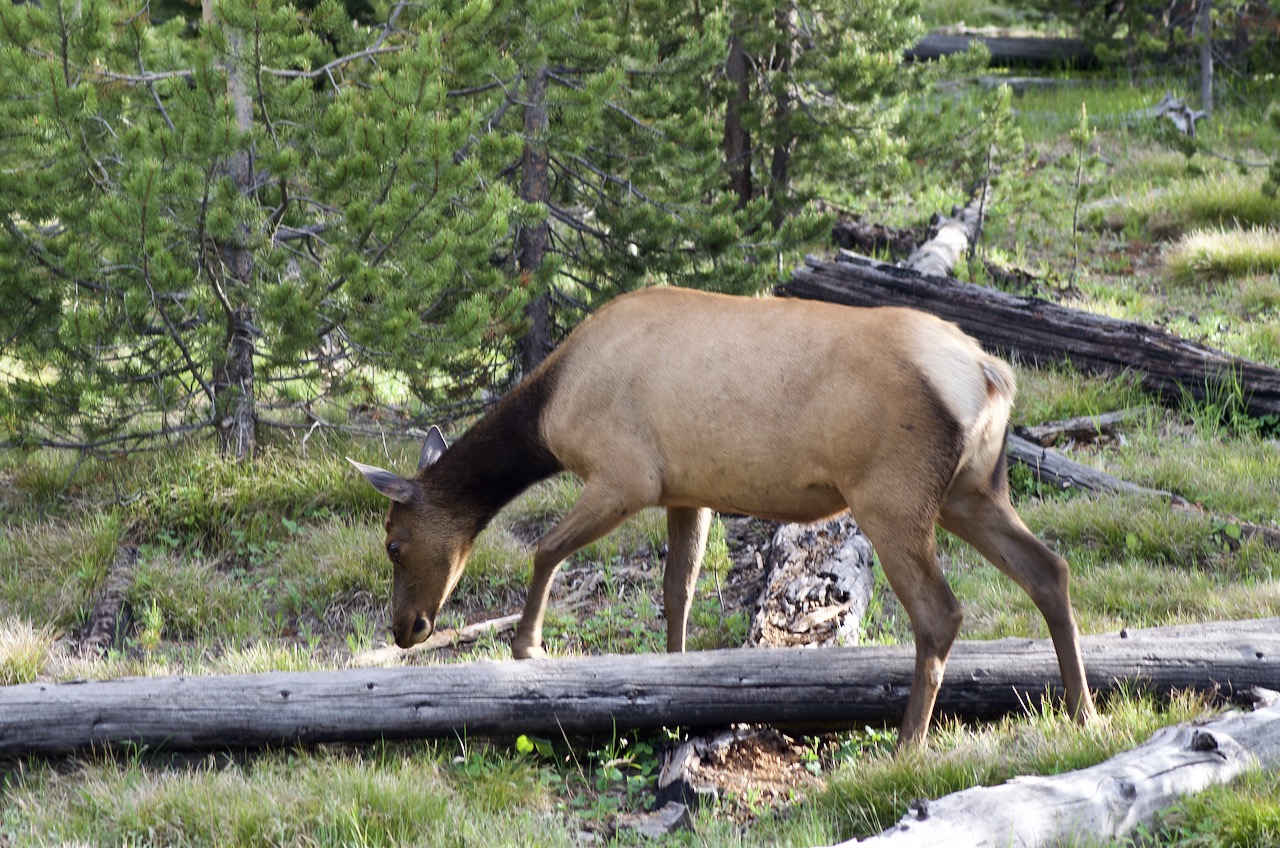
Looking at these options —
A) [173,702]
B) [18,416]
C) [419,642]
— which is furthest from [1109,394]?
[18,416]

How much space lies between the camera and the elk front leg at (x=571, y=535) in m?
5.45

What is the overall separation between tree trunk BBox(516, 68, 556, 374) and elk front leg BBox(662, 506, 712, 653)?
2882 millimetres

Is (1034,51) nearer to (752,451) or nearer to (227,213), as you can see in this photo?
(227,213)

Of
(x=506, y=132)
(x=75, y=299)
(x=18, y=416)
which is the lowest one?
(x=18, y=416)

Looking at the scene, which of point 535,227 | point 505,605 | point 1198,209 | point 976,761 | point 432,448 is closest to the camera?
point 976,761

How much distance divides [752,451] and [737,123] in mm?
6422

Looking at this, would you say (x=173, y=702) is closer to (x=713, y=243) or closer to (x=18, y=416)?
(x=18, y=416)

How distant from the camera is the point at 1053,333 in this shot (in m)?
8.96

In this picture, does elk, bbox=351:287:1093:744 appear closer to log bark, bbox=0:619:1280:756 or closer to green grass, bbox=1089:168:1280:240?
log bark, bbox=0:619:1280:756

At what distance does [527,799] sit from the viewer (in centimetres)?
472

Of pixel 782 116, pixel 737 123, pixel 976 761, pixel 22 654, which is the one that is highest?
pixel 782 116

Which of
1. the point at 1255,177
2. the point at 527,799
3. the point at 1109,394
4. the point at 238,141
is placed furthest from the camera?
the point at 1255,177

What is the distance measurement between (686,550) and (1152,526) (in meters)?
2.67

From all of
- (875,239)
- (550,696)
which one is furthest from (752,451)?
(875,239)
